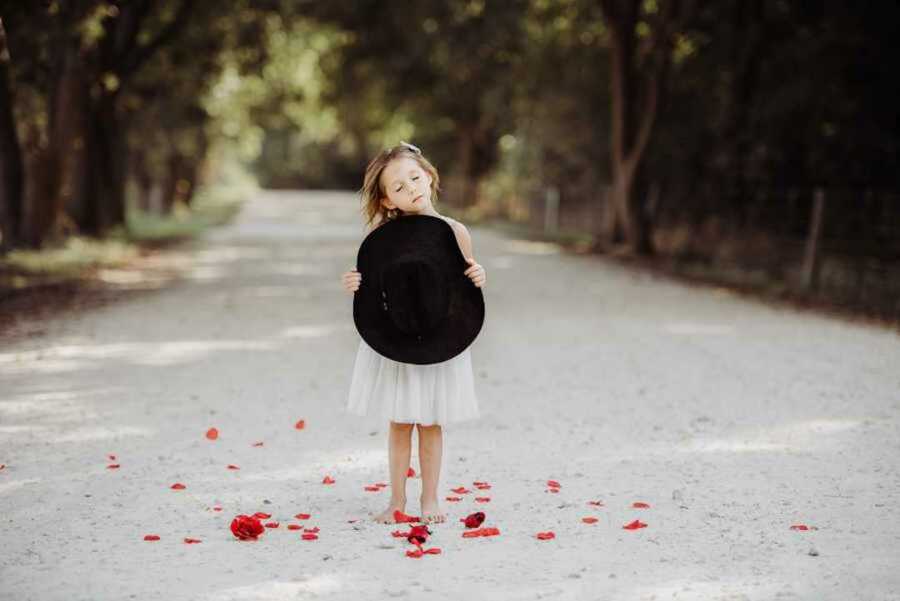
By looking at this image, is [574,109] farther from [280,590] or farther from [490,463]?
[280,590]

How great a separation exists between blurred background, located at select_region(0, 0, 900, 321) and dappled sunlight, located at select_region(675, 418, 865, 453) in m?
7.50

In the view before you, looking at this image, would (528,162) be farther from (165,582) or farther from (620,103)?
(165,582)

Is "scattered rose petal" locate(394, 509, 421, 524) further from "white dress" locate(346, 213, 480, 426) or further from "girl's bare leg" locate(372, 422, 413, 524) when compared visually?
"white dress" locate(346, 213, 480, 426)

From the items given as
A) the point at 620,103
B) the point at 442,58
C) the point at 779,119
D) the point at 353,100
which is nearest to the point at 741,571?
the point at 779,119

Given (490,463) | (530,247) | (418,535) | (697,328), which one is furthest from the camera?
(530,247)

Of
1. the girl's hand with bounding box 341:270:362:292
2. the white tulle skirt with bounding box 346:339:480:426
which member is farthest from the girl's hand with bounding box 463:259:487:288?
the girl's hand with bounding box 341:270:362:292

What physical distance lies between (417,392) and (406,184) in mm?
929

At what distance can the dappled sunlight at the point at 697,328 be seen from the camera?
11594mm

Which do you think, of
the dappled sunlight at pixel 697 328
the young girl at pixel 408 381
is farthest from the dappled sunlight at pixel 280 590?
the dappled sunlight at pixel 697 328

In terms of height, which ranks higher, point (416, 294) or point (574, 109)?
point (574, 109)

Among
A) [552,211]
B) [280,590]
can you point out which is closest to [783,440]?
[280,590]

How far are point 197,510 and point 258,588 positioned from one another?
114 centimetres

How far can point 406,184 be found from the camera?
4.68 m

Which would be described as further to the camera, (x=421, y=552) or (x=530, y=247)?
(x=530, y=247)
